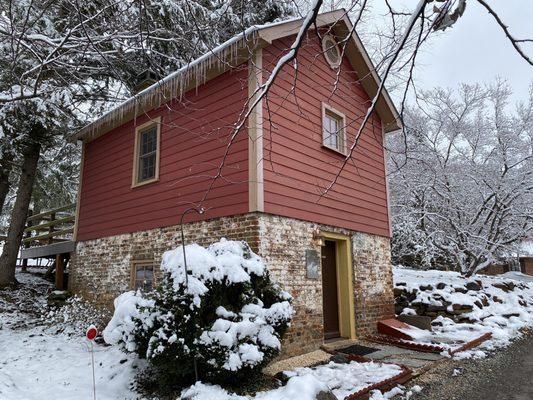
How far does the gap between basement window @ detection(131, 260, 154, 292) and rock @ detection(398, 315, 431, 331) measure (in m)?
5.75

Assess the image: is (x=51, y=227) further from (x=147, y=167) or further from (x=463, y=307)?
(x=463, y=307)

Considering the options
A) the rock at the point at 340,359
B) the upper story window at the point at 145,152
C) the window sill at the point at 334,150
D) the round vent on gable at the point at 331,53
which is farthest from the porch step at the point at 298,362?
the round vent on gable at the point at 331,53

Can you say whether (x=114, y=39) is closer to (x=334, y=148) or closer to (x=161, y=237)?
(x=161, y=237)

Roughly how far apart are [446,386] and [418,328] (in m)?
3.98

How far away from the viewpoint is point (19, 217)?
1180cm

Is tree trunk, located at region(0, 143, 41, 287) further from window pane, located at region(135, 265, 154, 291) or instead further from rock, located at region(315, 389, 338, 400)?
rock, located at region(315, 389, 338, 400)

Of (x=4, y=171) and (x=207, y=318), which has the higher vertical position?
(x=4, y=171)

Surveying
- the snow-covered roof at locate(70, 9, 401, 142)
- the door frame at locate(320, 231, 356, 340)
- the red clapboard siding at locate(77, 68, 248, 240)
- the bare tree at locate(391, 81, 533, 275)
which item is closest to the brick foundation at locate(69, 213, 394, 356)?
the door frame at locate(320, 231, 356, 340)

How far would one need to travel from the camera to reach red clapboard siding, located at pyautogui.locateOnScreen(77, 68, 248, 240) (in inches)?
270

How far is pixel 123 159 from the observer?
31.1 feet

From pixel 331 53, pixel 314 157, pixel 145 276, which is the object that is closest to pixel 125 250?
pixel 145 276

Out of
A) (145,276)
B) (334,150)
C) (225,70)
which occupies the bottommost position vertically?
(145,276)

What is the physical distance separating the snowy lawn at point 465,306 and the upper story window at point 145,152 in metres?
6.51

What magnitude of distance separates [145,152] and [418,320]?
716 cm
